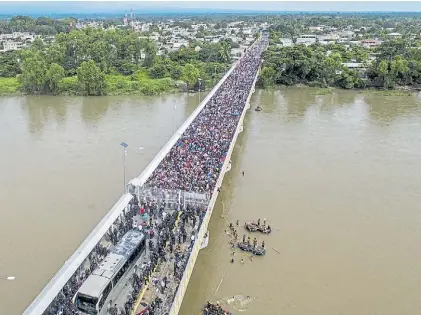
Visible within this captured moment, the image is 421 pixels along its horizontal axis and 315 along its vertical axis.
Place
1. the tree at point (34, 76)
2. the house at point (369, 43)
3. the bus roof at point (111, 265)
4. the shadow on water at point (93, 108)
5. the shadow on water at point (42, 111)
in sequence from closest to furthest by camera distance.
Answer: the bus roof at point (111, 265) → the shadow on water at point (42, 111) → the shadow on water at point (93, 108) → the tree at point (34, 76) → the house at point (369, 43)

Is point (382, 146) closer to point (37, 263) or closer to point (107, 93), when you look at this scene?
point (37, 263)

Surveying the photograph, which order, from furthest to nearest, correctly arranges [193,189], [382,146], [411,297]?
[382,146]
[193,189]
[411,297]

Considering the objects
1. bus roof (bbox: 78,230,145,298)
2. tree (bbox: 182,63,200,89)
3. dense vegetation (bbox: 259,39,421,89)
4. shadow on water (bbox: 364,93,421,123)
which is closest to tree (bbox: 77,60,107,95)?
tree (bbox: 182,63,200,89)

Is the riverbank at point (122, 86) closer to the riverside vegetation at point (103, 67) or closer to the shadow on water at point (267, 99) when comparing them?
the riverside vegetation at point (103, 67)

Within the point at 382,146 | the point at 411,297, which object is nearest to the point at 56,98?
the point at 382,146

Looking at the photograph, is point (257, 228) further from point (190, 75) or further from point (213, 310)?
point (190, 75)

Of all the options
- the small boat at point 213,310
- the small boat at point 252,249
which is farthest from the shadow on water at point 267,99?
the small boat at point 213,310
